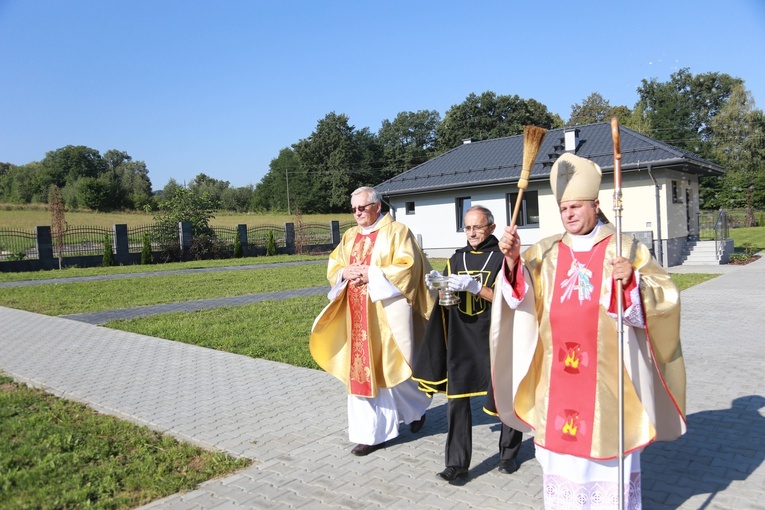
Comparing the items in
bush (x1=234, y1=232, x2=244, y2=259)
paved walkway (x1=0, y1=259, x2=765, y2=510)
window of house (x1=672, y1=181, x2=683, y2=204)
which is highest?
window of house (x1=672, y1=181, x2=683, y2=204)

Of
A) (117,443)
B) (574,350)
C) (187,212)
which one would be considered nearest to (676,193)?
(574,350)

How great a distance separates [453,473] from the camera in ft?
14.3

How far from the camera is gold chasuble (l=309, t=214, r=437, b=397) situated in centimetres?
504

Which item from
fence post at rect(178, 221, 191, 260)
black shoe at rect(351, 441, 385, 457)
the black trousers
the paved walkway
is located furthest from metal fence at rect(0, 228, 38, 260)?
the black trousers

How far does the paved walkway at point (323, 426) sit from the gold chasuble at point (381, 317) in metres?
0.63

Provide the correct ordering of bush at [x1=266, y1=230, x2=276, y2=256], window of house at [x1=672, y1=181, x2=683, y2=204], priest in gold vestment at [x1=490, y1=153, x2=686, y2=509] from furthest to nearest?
bush at [x1=266, y1=230, x2=276, y2=256], window of house at [x1=672, y1=181, x2=683, y2=204], priest in gold vestment at [x1=490, y1=153, x2=686, y2=509]

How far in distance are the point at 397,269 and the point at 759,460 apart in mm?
3011

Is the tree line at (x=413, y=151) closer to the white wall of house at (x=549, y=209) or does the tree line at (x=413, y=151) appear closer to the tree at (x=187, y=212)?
the tree at (x=187, y=212)

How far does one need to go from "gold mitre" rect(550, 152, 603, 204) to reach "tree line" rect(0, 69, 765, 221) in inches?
1295

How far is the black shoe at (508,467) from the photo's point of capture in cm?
450

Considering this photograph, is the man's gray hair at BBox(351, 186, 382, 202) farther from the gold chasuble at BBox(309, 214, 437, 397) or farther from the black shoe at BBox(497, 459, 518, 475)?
the black shoe at BBox(497, 459, 518, 475)

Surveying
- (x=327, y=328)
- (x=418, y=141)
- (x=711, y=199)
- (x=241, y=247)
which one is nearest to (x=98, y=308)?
(x=327, y=328)

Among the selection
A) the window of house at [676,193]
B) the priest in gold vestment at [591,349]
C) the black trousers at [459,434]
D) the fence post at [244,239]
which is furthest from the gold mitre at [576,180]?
the fence post at [244,239]

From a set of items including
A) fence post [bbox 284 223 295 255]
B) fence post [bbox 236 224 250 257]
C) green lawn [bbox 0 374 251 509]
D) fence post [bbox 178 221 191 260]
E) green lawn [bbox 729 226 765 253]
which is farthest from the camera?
fence post [bbox 284 223 295 255]
